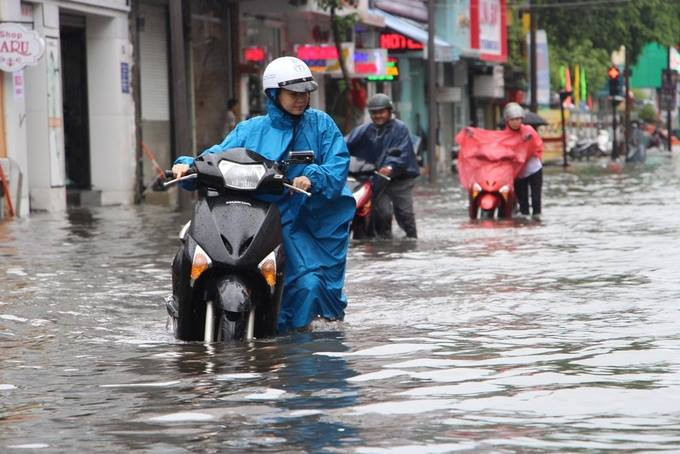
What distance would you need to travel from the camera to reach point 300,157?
8867 millimetres

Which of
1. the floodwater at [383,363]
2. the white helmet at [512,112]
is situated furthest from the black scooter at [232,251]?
the white helmet at [512,112]

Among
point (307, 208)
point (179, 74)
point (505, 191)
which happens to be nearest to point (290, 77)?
point (307, 208)

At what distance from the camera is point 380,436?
6184 mm

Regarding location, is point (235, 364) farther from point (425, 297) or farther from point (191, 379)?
point (425, 297)

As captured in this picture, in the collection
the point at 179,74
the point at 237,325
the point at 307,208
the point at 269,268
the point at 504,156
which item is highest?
the point at 179,74

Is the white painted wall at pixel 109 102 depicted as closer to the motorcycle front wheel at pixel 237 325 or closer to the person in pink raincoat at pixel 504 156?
the person in pink raincoat at pixel 504 156

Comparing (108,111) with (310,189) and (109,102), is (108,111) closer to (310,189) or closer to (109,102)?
(109,102)

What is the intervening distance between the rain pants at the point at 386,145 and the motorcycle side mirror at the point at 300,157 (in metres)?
9.71

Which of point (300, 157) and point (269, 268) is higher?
point (300, 157)

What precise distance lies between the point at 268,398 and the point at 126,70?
76.2 ft

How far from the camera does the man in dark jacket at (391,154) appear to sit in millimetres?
18594

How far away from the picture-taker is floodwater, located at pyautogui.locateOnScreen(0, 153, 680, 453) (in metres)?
6.26

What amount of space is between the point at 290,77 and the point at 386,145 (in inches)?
374

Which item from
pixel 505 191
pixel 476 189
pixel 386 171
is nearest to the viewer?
pixel 386 171
